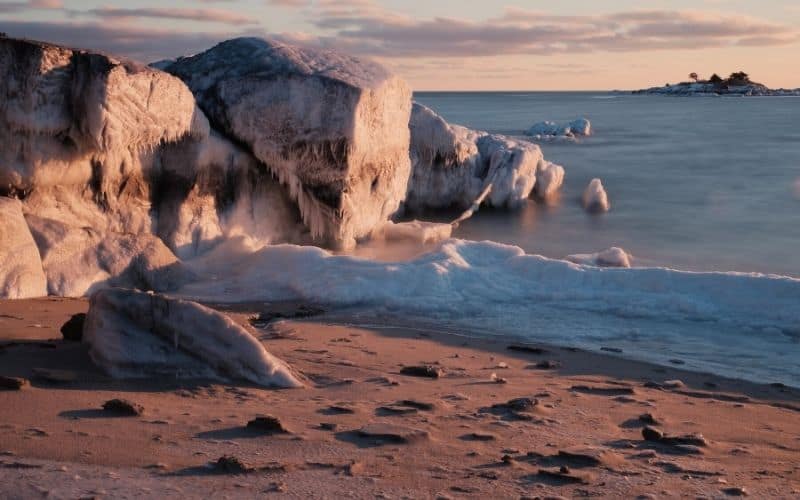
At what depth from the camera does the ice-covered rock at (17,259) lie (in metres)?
7.95

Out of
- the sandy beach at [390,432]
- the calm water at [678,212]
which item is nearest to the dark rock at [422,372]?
the sandy beach at [390,432]

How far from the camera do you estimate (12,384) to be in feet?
16.3

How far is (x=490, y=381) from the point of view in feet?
20.1

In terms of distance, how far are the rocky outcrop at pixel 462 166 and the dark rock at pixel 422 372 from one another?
35.0 feet

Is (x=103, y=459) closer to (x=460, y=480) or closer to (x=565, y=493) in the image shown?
(x=460, y=480)

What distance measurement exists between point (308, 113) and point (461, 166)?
7296mm

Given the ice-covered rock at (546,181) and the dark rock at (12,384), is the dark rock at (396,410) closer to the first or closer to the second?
the dark rock at (12,384)

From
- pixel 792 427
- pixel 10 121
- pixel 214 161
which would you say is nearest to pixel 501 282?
pixel 214 161

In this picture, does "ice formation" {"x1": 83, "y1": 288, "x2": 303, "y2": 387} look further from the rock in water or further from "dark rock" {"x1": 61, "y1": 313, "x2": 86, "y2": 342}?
the rock in water

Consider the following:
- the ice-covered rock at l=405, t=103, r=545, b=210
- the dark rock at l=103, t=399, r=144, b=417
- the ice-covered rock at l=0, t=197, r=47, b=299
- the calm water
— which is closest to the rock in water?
the ice-covered rock at l=0, t=197, r=47, b=299

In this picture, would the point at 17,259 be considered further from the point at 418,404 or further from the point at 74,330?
the point at 418,404

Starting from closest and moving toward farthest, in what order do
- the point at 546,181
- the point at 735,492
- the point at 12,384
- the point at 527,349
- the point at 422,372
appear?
the point at 735,492 → the point at 12,384 → the point at 422,372 → the point at 527,349 → the point at 546,181

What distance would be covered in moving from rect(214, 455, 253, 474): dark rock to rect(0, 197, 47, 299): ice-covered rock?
15.1 feet

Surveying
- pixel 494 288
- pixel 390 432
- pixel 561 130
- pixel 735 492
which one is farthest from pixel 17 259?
pixel 561 130
